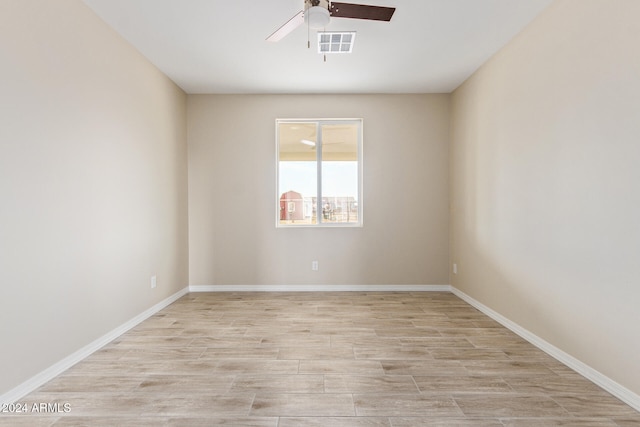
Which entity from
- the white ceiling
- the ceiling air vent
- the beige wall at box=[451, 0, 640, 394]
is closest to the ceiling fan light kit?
the white ceiling

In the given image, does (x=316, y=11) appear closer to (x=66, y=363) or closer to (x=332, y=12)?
(x=332, y=12)

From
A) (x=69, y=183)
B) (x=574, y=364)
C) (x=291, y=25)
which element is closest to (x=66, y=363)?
(x=69, y=183)

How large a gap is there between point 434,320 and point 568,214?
62.4 inches

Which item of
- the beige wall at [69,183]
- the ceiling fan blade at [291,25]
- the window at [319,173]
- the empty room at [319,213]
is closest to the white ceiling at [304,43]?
the empty room at [319,213]

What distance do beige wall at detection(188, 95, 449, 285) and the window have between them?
17 centimetres

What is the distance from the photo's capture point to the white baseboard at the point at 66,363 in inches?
76.5

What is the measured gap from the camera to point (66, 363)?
7.66ft

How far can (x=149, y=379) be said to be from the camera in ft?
7.22

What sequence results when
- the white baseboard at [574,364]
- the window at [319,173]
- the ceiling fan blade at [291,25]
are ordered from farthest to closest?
the window at [319,173], the ceiling fan blade at [291,25], the white baseboard at [574,364]

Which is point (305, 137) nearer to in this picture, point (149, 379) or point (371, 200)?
point (371, 200)

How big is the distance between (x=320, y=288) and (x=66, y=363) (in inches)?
114

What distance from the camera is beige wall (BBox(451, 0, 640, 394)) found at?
6.36 ft

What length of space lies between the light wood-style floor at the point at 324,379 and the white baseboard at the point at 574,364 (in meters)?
0.05

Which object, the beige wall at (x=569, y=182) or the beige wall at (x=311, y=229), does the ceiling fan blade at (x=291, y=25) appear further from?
the beige wall at (x=311, y=229)
